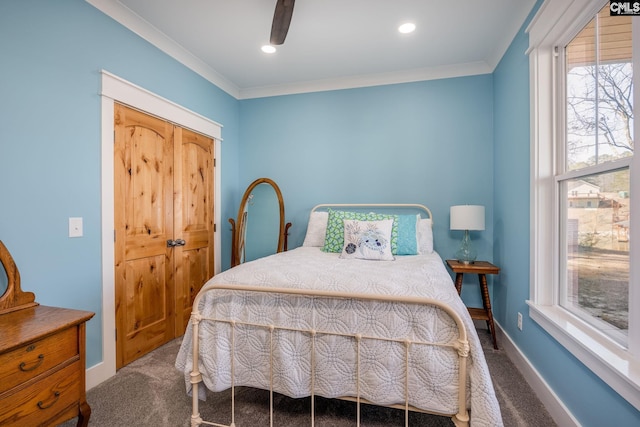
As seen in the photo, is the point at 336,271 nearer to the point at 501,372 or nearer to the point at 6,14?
the point at 501,372

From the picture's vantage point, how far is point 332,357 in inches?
55.7

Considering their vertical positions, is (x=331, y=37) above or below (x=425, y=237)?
above

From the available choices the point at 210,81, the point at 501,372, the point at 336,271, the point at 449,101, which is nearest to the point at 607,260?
the point at 501,372

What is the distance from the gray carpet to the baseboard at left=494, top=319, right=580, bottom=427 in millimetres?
37

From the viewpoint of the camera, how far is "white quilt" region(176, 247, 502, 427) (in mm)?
1272

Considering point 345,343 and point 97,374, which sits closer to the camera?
point 345,343

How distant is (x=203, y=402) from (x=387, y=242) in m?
1.62

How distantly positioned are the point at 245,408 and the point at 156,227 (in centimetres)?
156

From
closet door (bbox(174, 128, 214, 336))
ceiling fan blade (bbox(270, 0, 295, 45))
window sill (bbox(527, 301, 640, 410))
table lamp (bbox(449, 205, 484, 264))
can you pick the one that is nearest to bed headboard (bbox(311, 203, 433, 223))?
table lamp (bbox(449, 205, 484, 264))

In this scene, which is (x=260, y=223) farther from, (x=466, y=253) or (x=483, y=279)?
(x=483, y=279)

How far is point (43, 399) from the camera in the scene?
49.4 inches

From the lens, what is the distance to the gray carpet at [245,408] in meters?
1.59

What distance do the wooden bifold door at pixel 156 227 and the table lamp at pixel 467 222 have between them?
2.45 meters

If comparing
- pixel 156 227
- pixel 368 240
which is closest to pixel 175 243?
pixel 156 227
